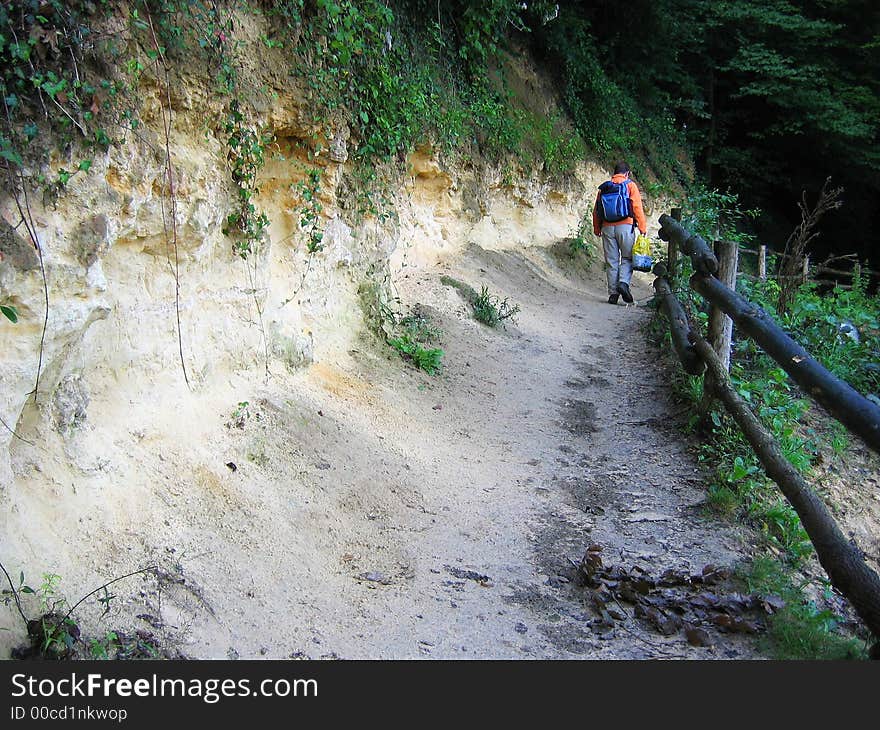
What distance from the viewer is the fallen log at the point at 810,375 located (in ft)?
10.1

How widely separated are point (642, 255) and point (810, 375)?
23.9 feet

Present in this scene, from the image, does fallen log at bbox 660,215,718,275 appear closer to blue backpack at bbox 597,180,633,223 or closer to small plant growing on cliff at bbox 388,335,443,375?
small plant growing on cliff at bbox 388,335,443,375

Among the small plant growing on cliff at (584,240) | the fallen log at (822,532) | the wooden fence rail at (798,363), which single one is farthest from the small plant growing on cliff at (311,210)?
the small plant growing on cliff at (584,240)

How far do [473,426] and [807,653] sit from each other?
3.39 meters

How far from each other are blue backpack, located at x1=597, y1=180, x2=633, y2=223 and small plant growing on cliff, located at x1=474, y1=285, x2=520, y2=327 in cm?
209

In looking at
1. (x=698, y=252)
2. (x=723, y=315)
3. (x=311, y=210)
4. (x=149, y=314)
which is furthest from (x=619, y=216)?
(x=149, y=314)

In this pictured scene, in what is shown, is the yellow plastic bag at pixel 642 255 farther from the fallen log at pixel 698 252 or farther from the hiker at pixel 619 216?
the fallen log at pixel 698 252

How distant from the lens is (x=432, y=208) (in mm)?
10141

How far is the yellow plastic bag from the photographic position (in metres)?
10.5

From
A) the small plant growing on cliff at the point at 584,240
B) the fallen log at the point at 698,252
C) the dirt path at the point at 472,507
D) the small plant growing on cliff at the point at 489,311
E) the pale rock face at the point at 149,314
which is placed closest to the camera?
the pale rock face at the point at 149,314

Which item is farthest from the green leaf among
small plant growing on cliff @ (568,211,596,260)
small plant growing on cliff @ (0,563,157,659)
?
small plant growing on cliff @ (568,211,596,260)

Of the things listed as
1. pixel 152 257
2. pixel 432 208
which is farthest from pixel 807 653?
pixel 432 208

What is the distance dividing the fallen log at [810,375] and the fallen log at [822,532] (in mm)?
486

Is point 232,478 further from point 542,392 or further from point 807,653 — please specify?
point 542,392
